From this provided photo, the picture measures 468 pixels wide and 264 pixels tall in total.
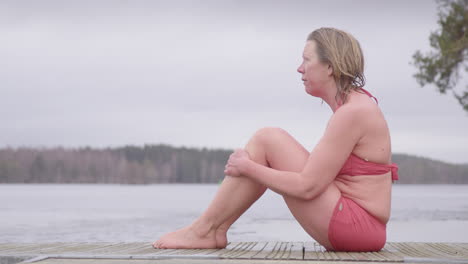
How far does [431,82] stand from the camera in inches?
637

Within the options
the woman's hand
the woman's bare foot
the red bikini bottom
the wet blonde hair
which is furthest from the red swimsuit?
the woman's bare foot

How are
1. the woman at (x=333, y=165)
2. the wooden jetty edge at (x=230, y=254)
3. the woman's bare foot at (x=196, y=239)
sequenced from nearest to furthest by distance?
the wooden jetty edge at (x=230, y=254), the woman at (x=333, y=165), the woman's bare foot at (x=196, y=239)

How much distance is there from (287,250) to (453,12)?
1311 centimetres

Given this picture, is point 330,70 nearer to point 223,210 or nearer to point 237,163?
point 237,163

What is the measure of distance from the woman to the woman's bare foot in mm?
218

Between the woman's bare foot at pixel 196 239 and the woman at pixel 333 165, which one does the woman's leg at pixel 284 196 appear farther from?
the woman's bare foot at pixel 196 239

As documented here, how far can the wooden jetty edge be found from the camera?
125 inches

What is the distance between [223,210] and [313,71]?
0.84m

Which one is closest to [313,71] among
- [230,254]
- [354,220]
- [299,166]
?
[299,166]

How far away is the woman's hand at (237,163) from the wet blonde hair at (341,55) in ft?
1.87

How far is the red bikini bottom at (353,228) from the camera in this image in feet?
11.4

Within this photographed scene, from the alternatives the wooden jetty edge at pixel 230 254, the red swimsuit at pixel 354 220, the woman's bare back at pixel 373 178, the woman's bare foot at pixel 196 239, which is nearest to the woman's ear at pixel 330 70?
the woman's bare back at pixel 373 178

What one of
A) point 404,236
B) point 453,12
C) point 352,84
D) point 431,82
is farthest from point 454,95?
point 352,84

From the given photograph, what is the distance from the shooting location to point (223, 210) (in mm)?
3635
